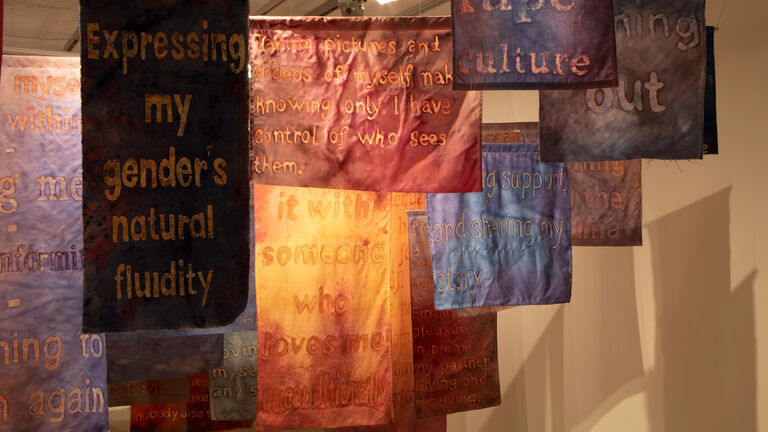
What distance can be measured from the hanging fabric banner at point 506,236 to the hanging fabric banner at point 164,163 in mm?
1466

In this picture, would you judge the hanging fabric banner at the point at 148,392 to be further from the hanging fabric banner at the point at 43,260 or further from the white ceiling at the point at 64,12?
the white ceiling at the point at 64,12

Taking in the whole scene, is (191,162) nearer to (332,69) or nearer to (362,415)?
(332,69)

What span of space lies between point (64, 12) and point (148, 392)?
152 inches

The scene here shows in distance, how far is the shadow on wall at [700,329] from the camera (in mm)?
3943

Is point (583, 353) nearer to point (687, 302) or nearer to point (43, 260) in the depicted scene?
point (687, 302)

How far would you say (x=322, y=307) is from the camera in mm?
3240

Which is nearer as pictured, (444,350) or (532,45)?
(532,45)

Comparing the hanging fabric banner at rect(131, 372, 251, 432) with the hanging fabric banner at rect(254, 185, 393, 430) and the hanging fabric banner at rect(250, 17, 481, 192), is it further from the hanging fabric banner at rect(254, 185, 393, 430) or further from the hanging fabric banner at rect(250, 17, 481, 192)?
the hanging fabric banner at rect(250, 17, 481, 192)

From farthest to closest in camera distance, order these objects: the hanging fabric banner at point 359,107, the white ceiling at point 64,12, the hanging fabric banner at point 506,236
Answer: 1. the white ceiling at point 64,12
2. the hanging fabric banner at point 506,236
3. the hanging fabric banner at point 359,107

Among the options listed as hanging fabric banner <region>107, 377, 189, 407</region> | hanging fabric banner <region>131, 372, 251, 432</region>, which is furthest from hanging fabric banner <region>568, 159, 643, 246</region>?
hanging fabric banner <region>131, 372, 251, 432</region>

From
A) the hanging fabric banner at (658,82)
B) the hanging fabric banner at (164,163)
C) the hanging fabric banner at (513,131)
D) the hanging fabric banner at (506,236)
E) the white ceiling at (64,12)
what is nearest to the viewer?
the hanging fabric banner at (164,163)

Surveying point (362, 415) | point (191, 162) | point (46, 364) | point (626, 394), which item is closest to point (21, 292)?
point (46, 364)

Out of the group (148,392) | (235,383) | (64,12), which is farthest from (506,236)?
(64,12)

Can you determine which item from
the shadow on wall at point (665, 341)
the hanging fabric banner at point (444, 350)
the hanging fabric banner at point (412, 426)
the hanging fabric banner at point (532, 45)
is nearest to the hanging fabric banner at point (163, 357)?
the hanging fabric banner at point (412, 426)
